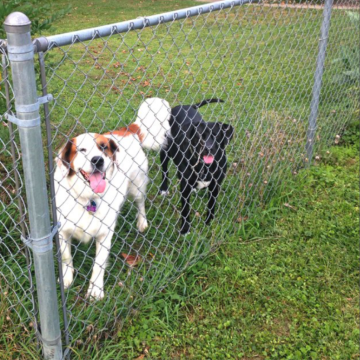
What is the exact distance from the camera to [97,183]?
8.65 feet

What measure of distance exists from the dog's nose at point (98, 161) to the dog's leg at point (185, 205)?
3.21 ft

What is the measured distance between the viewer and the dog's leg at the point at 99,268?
2648 mm

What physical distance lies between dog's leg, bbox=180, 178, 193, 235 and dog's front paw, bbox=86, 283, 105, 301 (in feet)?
2.99

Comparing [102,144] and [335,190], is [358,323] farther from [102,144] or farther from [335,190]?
[102,144]

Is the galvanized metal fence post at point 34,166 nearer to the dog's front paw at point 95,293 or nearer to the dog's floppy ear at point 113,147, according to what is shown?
the dog's front paw at point 95,293

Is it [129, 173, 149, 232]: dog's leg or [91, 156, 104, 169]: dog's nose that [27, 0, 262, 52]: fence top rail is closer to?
[91, 156, 104, 169]: dog's nose

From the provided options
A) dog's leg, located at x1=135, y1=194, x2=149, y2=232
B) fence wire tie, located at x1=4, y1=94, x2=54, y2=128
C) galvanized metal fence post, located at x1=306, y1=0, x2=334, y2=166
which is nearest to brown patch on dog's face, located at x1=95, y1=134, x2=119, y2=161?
dog's leg, located at x1=135, y1=194, x2=149, y2=232

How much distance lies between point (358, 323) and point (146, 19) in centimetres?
216

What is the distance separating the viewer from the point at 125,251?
3.19m

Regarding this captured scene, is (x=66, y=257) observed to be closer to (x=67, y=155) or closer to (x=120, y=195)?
(x=120, y=195)

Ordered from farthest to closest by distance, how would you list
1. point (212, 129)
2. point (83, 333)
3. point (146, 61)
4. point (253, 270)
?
point (146, 61)
point (212, 129)
point (253, 270)
point (83, 333)

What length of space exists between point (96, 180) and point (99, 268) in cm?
55

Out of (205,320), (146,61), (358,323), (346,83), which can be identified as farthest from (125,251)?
(146,61)

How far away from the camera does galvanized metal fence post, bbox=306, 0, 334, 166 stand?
380 cm
